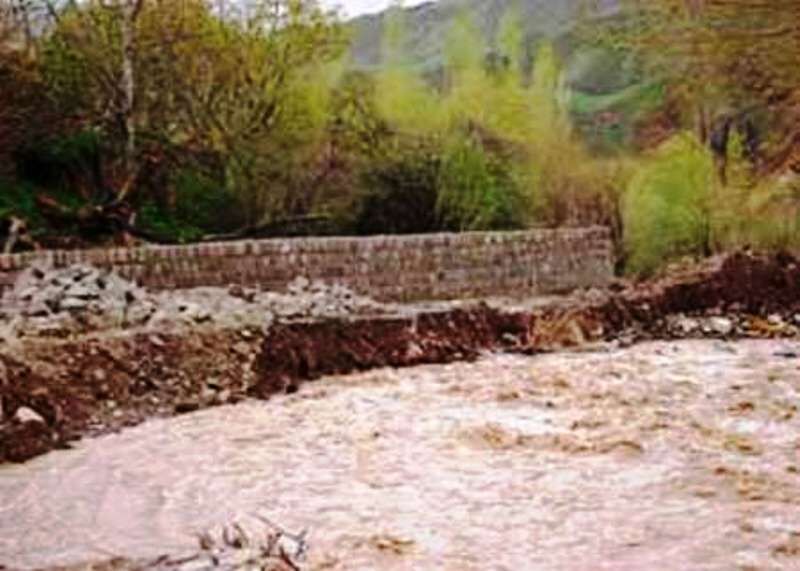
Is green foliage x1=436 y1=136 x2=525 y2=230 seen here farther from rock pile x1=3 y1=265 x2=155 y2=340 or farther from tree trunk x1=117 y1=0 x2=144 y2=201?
rock pile x1=3 y1=265 x2=155 y2=340

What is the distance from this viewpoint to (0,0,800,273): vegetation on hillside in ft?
45.0

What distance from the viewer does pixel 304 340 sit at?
11016 millimetres

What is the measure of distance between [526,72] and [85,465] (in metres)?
14.9

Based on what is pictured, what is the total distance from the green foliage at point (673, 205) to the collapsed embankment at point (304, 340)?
242 cm

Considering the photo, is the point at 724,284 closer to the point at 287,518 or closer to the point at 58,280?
the point at 58,280

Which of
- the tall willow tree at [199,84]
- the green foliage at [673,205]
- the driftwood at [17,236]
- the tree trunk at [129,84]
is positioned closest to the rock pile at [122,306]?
the driftwood at [17,236]

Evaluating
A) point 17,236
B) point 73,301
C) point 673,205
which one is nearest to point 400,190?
point 673,205

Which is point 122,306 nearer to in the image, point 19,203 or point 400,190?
point 19,203

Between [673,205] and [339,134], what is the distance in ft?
14.0

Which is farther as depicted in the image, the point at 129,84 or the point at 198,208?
the point at 198,208

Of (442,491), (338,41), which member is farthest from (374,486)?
(338,41)

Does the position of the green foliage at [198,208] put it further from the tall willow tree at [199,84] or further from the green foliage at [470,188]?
the green foliage at [470,188]

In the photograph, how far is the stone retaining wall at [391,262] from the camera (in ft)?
40.5

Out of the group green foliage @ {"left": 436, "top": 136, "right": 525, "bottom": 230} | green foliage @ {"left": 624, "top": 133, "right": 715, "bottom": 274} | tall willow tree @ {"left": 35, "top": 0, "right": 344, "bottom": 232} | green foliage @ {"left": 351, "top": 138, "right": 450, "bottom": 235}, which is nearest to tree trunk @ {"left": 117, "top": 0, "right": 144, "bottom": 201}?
tall willow tree @ {"left": 35, "top": 0, "right": 344, "bottom": 232}
